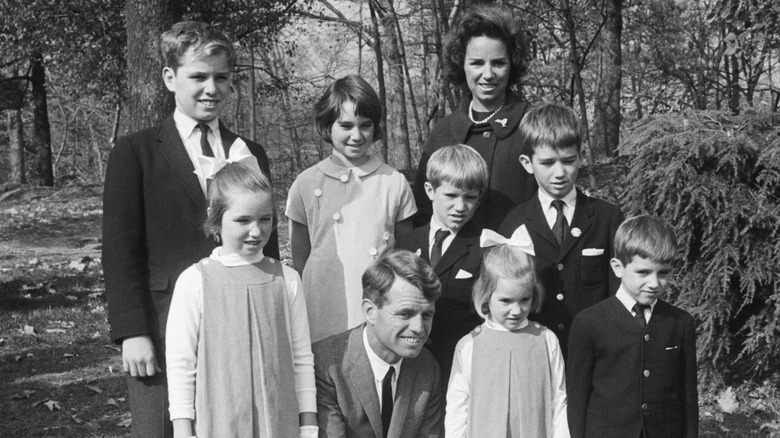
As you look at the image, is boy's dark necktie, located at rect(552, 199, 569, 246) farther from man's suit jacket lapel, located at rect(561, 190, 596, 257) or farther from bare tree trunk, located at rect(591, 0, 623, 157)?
bare tree trunk, located at rect(591, 0, 623, 157)

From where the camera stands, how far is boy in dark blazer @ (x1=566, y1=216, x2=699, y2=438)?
10.4 ft

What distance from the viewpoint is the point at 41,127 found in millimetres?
22500

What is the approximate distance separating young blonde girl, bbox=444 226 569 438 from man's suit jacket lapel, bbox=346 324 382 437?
0.91 ft

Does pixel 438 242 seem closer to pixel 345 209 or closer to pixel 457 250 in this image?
pixel 457 250

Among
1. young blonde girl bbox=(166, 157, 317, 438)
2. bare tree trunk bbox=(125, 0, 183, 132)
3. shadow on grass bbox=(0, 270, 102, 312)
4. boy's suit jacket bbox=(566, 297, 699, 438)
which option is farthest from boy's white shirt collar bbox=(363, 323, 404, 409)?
shadow on grass bbox=(0, 270, 102, 312)

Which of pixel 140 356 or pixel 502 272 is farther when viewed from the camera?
pixel 502 272

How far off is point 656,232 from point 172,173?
1.80 m

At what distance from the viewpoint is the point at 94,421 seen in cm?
536

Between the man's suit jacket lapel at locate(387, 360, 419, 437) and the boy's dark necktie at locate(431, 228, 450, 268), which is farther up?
the boy's dark necktie at locate(431, 228, 450, 268)

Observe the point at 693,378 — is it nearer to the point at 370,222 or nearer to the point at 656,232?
the point at 656,232

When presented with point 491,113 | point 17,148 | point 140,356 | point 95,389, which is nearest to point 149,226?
point 140,356

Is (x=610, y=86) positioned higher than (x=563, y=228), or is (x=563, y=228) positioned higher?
(x=610, y=86)

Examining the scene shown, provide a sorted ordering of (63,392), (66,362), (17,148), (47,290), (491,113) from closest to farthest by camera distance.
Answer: (491,113) < (63,392) < (66,362) < (47,290) < (17,148)

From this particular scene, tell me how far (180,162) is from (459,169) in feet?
3.48
